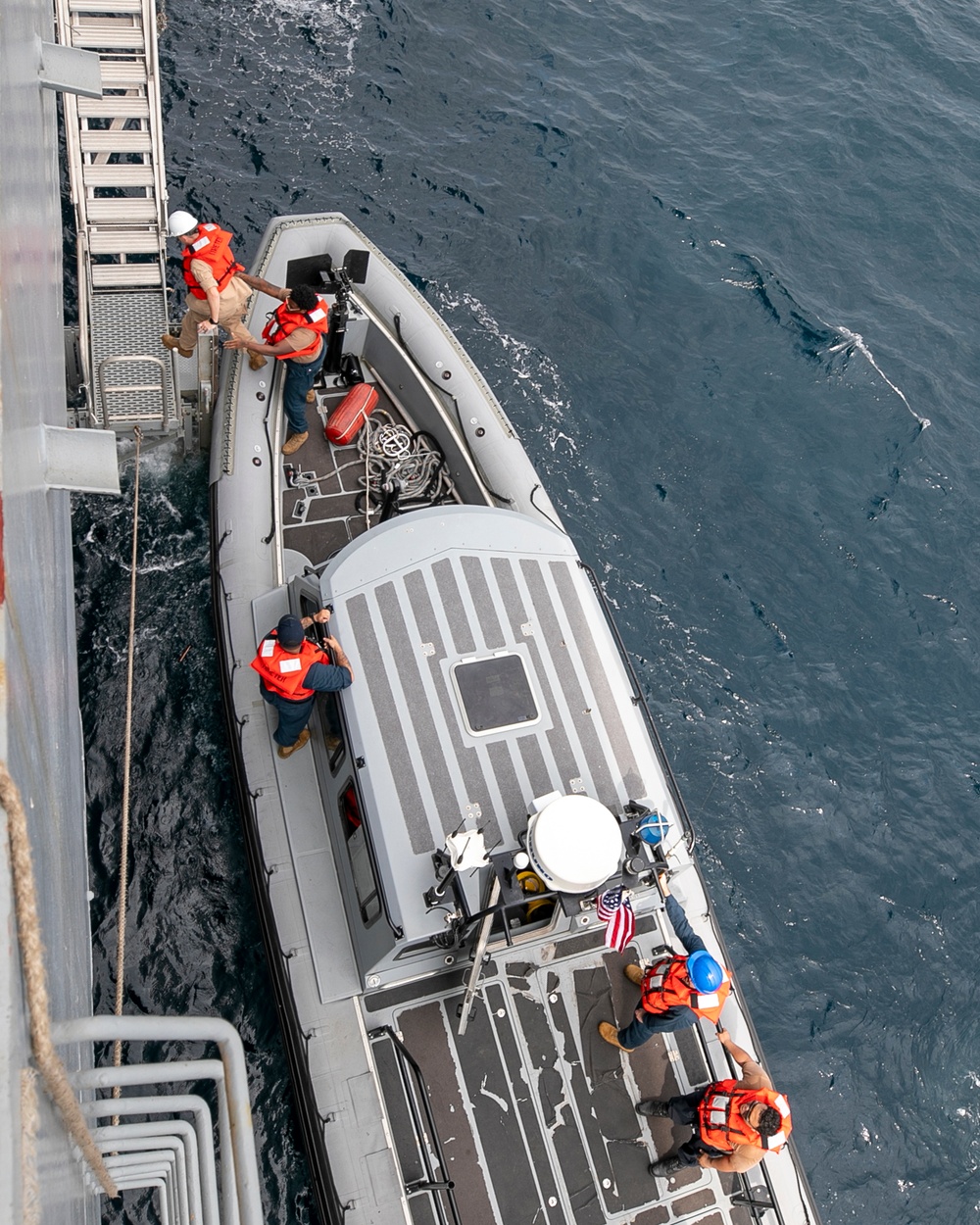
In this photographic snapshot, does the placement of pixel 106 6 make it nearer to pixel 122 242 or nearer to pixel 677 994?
pixel 122 242

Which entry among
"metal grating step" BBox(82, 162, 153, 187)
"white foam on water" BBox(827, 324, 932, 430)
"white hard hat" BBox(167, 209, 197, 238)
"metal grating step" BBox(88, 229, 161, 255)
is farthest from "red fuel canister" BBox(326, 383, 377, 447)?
"white foam on water" BBox(827, 324, 932, 430)

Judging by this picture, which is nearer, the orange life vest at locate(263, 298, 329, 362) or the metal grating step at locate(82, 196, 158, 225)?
the orange life vest at locate(263, 298, 329, 362)

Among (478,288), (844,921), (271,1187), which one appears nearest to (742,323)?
(478,288)

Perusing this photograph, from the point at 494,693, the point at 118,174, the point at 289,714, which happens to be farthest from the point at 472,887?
the point at 118,174

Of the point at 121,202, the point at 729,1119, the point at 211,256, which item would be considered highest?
the point at 121,202

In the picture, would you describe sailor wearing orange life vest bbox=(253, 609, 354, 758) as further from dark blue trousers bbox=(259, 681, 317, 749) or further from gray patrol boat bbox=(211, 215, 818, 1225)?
gray patrol boat bbox=(211, 215, 818, 1225)

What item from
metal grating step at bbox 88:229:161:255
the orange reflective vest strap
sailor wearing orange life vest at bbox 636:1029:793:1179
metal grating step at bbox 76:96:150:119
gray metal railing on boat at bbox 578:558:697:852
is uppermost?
metal grating step at bbox 76:96:150:119

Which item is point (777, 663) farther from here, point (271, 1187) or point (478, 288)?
point (271, 1187)
